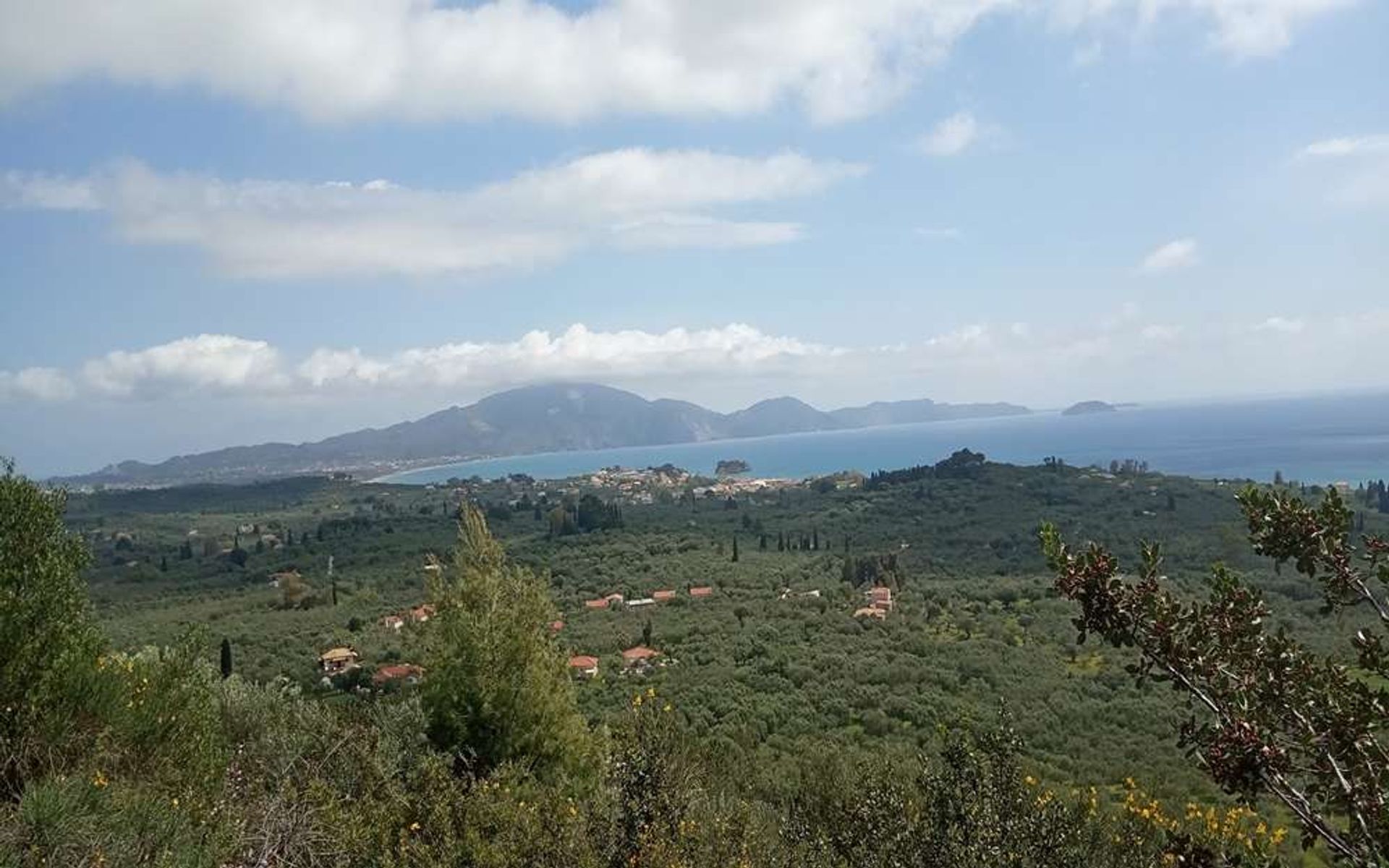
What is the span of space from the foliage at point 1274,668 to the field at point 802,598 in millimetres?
354

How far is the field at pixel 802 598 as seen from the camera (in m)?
27.9

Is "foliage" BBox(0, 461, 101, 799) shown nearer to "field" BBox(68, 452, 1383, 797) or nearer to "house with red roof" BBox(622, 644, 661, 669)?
"field" BBox(68, 452, 1383, 797)

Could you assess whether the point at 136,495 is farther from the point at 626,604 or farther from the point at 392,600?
the point at 626,604

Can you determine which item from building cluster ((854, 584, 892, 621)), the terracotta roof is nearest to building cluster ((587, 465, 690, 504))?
building cluster ((854, 584, 892, 621))

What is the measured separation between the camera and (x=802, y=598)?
48.8 m

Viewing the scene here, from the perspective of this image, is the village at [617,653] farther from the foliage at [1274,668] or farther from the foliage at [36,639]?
the foliage at [1274,668]

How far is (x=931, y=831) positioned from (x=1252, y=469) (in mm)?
137870

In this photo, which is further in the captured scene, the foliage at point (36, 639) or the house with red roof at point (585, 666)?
the house with red roof at point (585, 666)

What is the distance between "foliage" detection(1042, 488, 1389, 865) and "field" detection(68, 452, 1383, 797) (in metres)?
0.35

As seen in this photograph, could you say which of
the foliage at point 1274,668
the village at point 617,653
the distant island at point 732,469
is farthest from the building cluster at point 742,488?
the foliage at point 1274,668

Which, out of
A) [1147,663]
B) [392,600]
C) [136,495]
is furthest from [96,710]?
[136,495]

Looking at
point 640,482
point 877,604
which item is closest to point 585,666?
point 877,604

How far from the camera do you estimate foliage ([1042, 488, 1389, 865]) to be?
2670 mm

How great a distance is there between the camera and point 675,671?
3484 centimetres
